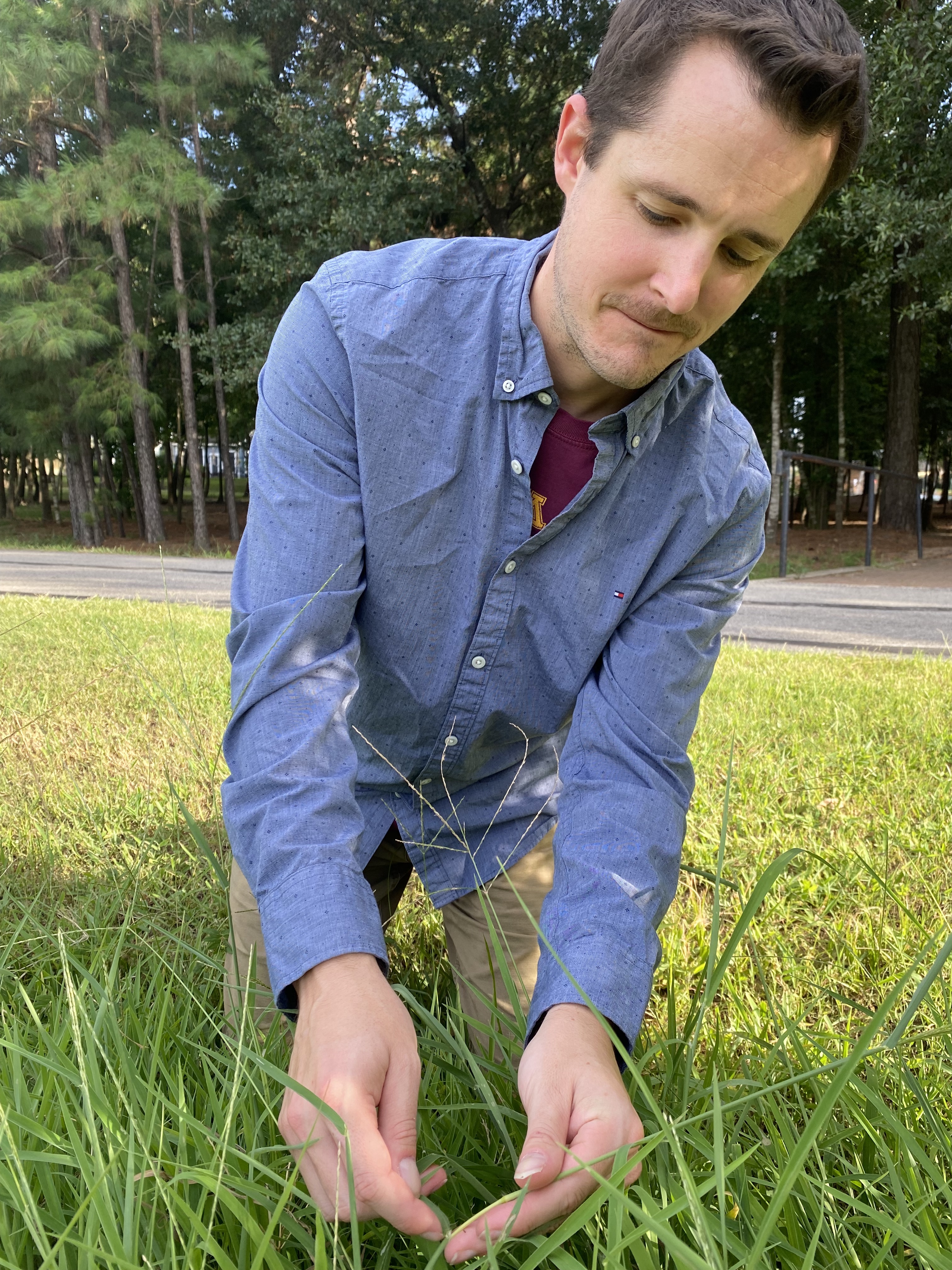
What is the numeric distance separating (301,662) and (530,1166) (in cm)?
77

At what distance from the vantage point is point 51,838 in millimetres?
2670

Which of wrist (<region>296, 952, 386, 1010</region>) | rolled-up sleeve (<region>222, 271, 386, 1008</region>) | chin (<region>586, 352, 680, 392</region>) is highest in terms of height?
chin (<region>586, 352, 680, 392</region>)

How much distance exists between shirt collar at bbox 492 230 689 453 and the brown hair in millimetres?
282

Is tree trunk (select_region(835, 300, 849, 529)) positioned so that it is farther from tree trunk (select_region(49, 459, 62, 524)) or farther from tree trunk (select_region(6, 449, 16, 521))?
tree trunk (select_region(6, 449, 16, 521))

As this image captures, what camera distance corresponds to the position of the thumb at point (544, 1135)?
3.26ft

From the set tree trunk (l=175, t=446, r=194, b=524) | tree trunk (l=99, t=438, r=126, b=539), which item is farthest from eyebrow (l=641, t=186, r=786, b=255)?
tree trunk (l=175, t=446, r=194, b=524)

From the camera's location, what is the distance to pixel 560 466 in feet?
6.33

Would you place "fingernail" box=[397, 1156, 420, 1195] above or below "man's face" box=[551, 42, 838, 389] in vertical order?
below

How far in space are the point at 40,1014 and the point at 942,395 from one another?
28642 millimetres

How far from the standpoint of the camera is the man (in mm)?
1235

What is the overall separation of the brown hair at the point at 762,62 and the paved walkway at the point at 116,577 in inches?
240

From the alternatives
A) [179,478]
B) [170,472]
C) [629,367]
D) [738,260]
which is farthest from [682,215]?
[170,472]

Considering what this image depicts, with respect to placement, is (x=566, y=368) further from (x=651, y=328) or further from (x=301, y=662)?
(x=301, y=662)

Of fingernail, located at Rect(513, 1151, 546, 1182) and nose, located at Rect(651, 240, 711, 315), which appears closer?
fingernail, located at Rect(513, 1151, 546, 1182)
